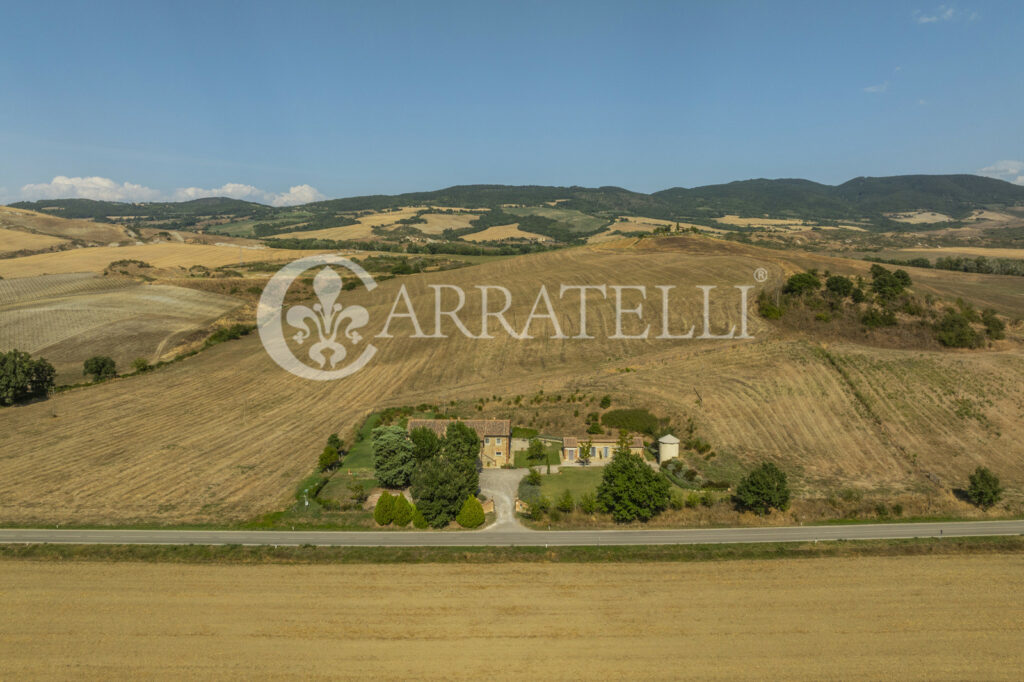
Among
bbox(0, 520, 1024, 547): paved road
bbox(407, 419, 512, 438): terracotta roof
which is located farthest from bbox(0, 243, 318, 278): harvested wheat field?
bbox(407, 419, 512, 438): terracotta roof

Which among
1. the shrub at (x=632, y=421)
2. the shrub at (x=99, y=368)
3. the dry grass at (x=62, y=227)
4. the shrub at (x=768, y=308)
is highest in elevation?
the dry grass at (x=62, y=227)

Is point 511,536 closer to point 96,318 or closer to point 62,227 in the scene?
point 96,318

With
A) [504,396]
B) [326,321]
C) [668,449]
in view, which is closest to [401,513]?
[668,449]

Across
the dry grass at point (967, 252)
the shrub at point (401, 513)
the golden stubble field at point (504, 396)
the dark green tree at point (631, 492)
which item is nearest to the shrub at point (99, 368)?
the golden stubble field at point (504, 396)

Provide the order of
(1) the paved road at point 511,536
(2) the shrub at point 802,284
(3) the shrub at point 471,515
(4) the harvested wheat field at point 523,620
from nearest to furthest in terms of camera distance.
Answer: (4) the harvested wheat field at point 523,620 → (1) the paved road at point 511,536 → (3) the shrub at point 471,515 → (2) the shrub at point 802,284

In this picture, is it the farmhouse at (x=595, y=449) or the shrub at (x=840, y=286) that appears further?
the shrub at (x=840, y=286)

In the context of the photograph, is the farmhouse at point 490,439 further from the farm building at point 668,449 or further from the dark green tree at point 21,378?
the dark green tree at point 21,378
